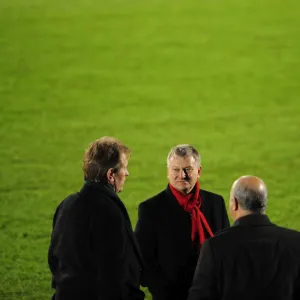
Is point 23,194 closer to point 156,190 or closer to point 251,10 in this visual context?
point 156,190

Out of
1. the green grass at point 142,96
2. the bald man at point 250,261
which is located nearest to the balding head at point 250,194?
the bald man at point 250,261

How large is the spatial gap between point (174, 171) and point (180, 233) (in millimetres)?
264

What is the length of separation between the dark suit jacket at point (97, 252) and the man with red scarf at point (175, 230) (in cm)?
60

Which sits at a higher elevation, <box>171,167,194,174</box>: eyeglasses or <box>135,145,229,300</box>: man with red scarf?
<box>171,167,194,174</box>: eyeglasses

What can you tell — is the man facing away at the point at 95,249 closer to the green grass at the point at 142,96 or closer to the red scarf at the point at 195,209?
the red scarf at the point at 195,209

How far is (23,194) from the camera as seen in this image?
6.86 metres

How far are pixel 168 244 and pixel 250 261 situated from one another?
87 centimetres

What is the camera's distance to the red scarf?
3.19 m

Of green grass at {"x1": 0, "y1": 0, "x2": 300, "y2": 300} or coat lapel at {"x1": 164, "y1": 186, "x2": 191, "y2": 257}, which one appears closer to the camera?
coat lapel at {"x1": 164, "y1": 186, "x2": 191, "y2": 257}

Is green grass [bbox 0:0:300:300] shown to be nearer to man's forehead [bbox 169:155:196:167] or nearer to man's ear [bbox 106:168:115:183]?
man's forehead [bbox 169:155:196:167]

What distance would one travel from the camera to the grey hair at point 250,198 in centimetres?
241

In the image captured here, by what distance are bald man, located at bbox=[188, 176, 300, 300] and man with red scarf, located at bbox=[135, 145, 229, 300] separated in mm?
775

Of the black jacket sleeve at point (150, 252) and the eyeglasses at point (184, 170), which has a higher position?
the eyeglasses at point (184, 170)

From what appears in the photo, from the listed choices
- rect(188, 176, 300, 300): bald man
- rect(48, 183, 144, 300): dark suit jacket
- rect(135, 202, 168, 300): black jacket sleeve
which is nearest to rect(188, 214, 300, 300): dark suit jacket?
rect(188, 176, 300, 300): bald man
